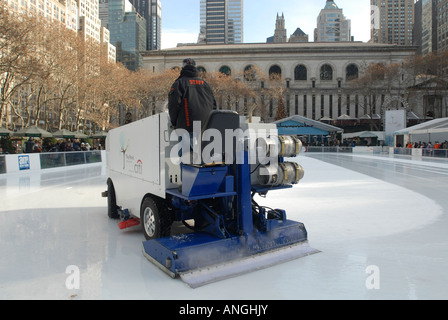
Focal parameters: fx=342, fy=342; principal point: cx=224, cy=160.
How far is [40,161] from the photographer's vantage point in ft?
58.5

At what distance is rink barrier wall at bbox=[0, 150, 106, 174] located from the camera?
52.0 ft

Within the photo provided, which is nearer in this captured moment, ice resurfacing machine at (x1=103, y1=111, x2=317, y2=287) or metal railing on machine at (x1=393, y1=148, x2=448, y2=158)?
ice resurfacing machine at (x1=103, y1=111, x2=317, y2=287)

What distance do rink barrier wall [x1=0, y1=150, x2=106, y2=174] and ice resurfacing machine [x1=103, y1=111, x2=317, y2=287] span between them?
13873mm

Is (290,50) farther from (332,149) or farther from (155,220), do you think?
(155,220)

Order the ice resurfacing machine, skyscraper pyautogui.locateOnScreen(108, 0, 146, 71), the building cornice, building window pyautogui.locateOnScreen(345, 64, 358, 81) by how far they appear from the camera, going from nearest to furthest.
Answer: the ice resurfacing machine → the building cornice → building window pyautogui.locateOnScreen(345, 64, 358, 81) → skyscraper pyautogui.locateOnScreen(108, 0, 146, 71)

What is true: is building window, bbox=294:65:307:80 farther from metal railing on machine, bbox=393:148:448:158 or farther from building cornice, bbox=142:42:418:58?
metal railing on machine, bbox=393:148:448:158

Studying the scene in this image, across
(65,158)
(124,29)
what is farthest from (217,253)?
(124,29)

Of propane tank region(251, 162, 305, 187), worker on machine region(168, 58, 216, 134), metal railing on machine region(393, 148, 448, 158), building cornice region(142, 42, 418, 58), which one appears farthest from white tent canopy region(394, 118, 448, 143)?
building cornice region(142, 42, 418, 58)

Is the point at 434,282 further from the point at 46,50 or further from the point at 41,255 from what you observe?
the point at 46,50

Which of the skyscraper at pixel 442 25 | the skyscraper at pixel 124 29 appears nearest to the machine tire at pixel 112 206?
the skyscraper at pixel 442 25

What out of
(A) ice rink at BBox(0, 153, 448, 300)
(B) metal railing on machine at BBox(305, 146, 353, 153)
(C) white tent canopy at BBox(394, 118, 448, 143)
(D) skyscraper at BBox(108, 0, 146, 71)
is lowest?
(A) ice rink at BBox(0, 153, 448, 300)

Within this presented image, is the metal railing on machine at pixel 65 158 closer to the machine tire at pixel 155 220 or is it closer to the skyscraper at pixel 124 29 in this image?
the machine tire at pixel 155 220

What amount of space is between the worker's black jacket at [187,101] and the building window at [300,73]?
7452 cm

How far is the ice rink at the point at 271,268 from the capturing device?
325 centimetres
